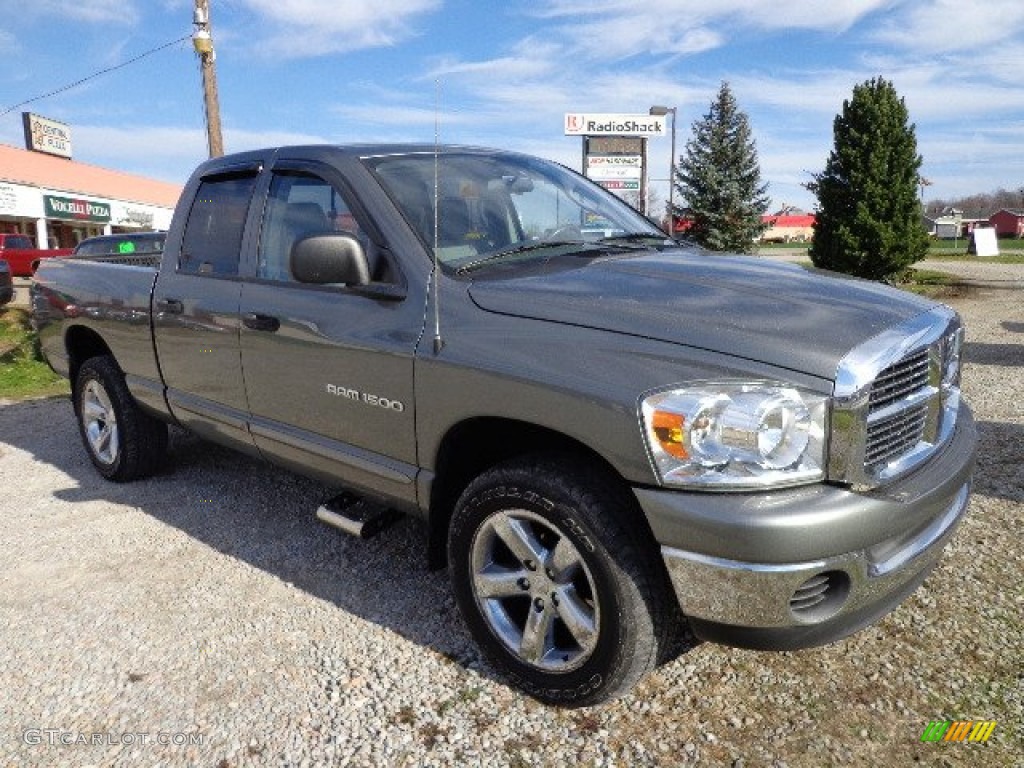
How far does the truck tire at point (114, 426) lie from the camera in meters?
4.64

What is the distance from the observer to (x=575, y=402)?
2.23 m

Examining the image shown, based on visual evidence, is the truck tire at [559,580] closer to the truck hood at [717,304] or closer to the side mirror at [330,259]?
the truck hood at [717,304]

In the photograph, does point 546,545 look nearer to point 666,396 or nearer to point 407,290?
point 666,396

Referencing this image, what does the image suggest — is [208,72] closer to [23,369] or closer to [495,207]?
[23,369]

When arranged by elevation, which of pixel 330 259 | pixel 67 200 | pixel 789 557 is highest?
pixel 67 200

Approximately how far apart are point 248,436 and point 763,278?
2.42 meters

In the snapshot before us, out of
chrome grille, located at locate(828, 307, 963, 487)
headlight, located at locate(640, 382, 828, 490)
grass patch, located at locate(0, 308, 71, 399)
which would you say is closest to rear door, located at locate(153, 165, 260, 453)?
headlight, located at locate(640, 382, 828, 490)

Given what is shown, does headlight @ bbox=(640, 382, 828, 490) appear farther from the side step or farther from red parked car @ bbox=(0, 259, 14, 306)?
red parked car @ bbox=(0, 259, 14, 306)

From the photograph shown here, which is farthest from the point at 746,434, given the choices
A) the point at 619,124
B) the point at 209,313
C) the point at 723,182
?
the point at 723,182

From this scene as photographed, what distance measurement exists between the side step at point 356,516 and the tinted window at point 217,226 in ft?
4.07

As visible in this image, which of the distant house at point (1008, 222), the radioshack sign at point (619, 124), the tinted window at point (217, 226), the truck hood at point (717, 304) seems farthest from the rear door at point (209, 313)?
the distant house at point (1008, 222)

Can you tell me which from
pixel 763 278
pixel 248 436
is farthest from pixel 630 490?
pixel 248 436

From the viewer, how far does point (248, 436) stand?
3.61 metres

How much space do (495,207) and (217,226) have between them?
1552mm
